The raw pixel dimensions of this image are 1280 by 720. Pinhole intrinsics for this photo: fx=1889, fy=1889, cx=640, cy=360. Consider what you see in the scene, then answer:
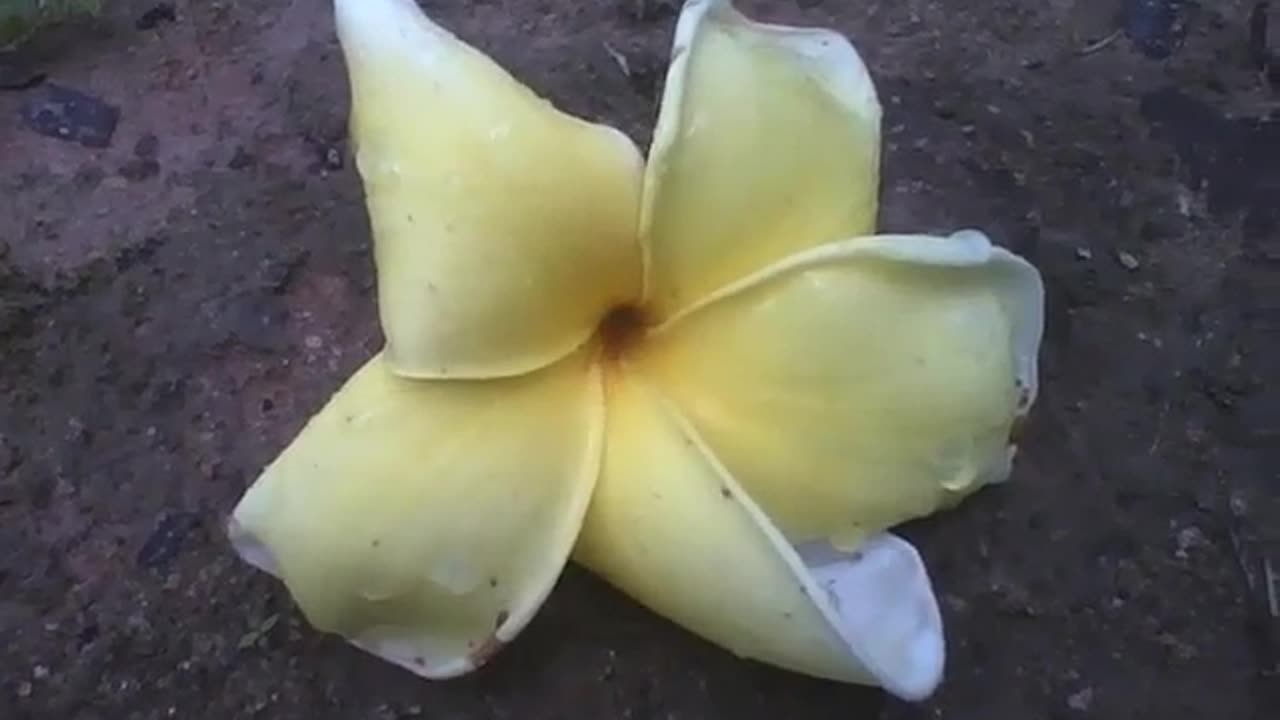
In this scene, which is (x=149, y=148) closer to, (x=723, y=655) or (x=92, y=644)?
(x=92, y=644)

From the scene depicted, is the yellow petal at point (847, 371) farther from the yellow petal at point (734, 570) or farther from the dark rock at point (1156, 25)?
the dark rock at point (1156, 25)

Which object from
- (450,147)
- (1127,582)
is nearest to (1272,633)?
(1127,582)

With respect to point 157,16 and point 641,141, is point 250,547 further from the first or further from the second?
point 157,16

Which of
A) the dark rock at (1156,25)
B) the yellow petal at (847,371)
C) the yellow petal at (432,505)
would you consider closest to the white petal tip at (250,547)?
the yellow petal at (432,505)

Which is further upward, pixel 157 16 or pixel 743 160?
pixel 743 160

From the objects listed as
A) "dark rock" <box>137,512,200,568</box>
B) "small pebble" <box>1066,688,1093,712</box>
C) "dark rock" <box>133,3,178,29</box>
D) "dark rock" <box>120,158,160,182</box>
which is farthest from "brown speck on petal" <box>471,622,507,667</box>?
"dark rock" <box>133,3,178,29</box>

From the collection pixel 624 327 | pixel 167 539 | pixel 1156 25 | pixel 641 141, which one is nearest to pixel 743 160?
pixel 624 327

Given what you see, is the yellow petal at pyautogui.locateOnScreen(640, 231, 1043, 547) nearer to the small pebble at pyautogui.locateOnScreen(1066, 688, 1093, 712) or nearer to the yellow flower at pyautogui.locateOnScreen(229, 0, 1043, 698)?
the yellow flower at pyautogui.locateOnScreen(229, 0, 1043, 698)
